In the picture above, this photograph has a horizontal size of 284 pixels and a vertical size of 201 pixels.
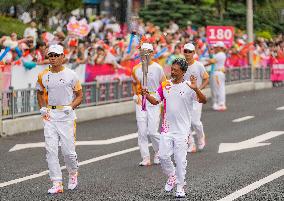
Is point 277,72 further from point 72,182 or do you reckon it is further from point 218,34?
point 72,182

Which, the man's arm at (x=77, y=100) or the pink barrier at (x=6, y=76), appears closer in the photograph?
the man's arm at (x=77, y=100)

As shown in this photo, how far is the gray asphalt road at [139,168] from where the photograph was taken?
1384 cm

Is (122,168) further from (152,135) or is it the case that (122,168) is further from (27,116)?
(27,116)

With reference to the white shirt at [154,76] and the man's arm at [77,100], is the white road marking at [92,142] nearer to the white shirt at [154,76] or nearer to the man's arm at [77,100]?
the white shirt at [154,76]

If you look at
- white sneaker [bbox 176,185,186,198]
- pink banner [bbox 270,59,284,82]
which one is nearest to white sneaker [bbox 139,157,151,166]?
white sneaker [bbox 176,185,186,198]

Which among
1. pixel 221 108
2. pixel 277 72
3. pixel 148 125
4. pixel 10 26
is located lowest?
pixel 221 108

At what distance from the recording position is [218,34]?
115ft

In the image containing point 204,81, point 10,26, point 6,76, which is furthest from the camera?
point 10,26

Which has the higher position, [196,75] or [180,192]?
[196,75]

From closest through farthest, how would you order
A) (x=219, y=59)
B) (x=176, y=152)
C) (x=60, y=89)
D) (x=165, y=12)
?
(x=176, y=152), (x=60, y=89), (x=219, y=59), (x=165, y=12)

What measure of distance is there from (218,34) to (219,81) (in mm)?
5153

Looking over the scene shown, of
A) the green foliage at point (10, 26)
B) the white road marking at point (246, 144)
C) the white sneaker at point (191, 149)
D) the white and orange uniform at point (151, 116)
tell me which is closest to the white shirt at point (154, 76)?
the white and orange uniform at point (151, 116)

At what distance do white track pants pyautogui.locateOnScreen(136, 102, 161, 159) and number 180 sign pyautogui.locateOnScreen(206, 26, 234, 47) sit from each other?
56.7 feet

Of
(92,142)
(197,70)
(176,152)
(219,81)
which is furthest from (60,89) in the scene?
(219,81)
